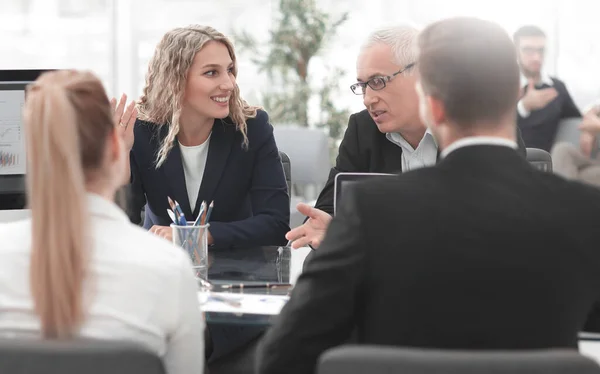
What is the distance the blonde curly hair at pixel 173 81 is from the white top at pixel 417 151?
0.49 m

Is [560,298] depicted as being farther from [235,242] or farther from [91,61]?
[91,61]

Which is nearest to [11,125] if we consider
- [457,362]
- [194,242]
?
[194,242]

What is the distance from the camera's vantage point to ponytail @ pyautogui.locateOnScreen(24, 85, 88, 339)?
1.19 meters

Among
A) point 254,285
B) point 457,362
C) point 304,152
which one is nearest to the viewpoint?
point 457,362

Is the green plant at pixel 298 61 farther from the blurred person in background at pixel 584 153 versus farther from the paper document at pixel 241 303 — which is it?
the paper document at pixel 241 303

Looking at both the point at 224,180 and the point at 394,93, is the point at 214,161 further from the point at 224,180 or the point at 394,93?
the point at 394,93

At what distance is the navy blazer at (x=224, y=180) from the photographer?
2574 millimetres


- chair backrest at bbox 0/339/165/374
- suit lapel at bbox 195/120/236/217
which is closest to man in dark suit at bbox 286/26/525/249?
suit lapel at bbox 195/120/236/217

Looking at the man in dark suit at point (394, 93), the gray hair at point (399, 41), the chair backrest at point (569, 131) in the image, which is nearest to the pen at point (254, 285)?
the man in dark suit at point (394, 93)

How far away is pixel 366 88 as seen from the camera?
2.46 meters

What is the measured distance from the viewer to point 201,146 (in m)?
2.64

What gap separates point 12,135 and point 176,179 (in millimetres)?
514

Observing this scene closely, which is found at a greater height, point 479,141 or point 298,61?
point 298,61

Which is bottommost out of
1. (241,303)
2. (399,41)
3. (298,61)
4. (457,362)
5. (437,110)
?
(241,303)
